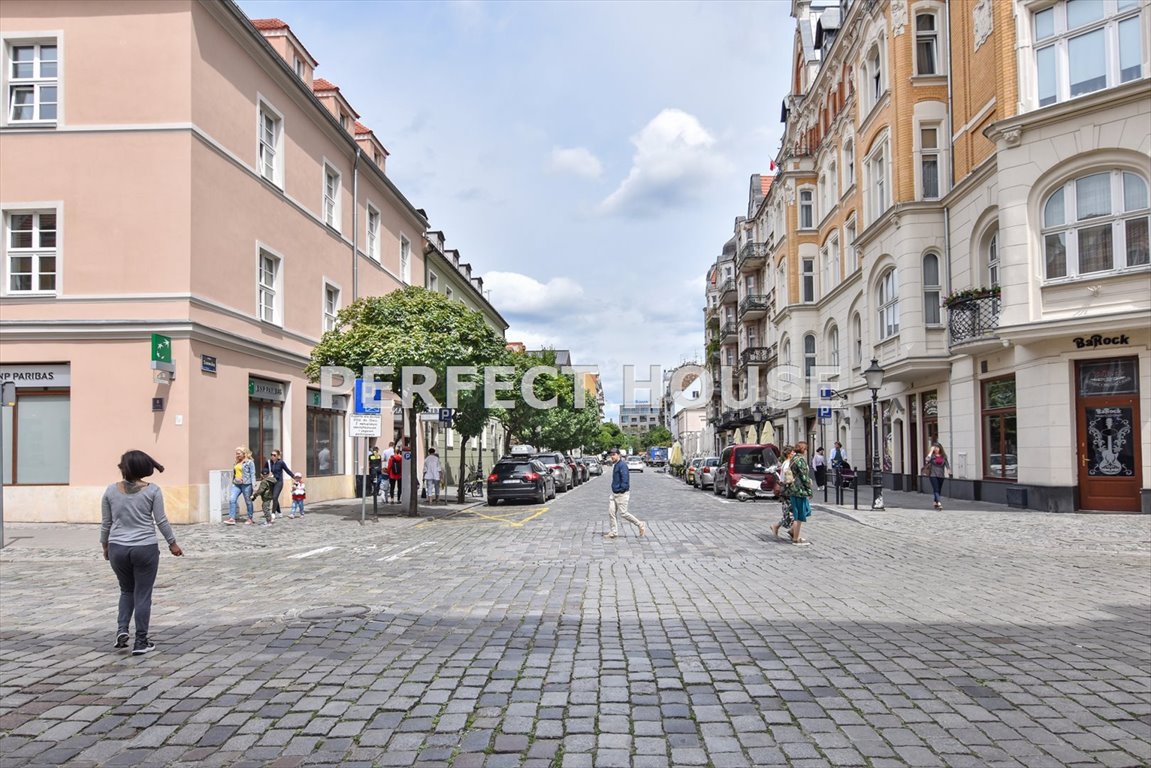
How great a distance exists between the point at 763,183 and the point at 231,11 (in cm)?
4837

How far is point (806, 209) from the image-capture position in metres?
43.6

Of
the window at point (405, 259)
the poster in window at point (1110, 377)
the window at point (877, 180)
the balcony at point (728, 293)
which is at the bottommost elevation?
the poster in window at point (1110, 377)

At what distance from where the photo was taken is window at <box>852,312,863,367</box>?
33.8 m

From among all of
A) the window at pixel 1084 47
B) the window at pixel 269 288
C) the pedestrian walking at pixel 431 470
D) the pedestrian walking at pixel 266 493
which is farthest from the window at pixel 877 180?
the pedestrian walking at pixel 266 493

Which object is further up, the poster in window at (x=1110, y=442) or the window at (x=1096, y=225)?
the window at (x=1096, y=225)

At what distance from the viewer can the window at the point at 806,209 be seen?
142 feet

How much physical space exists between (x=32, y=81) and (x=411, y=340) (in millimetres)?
9913

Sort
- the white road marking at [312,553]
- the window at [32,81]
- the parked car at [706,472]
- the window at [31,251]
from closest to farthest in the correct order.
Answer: the white road marking at [312,553]
the window at [31,251]
the window at [32,81]
the parked car at [706,472]

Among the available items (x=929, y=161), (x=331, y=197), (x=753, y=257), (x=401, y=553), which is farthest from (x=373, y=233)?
(x=753, y=257)

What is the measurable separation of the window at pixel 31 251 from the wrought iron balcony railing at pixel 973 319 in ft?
71.4

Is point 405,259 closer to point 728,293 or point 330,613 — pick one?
point 330,613

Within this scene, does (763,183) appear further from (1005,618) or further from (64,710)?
(64,710)

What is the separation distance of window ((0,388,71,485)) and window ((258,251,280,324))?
5.38 metres

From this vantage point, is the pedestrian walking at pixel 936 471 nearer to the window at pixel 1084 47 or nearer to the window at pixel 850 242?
the window at pixel 1084 47
